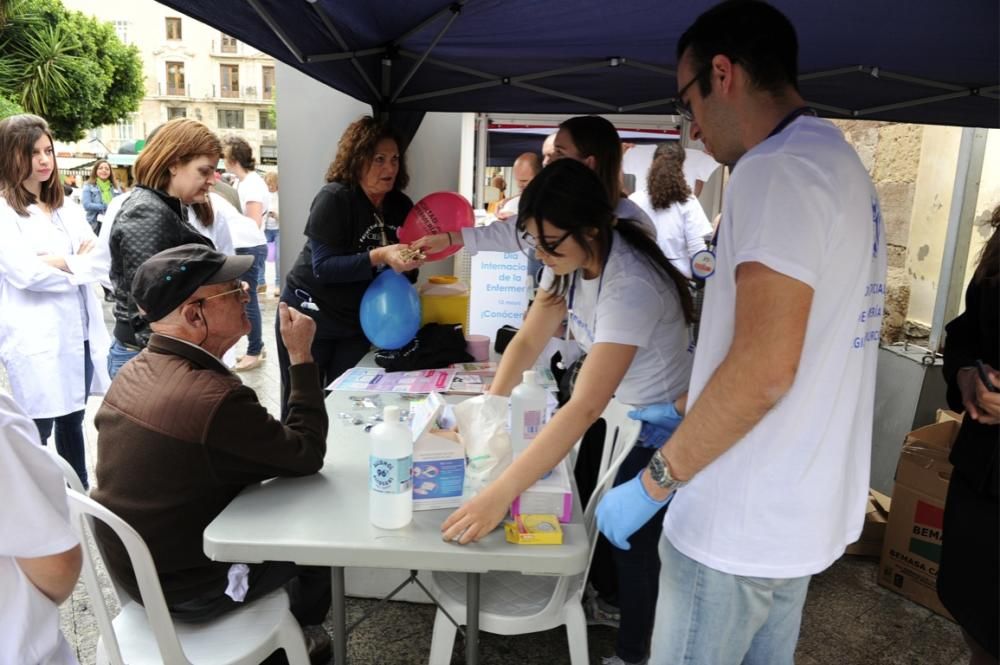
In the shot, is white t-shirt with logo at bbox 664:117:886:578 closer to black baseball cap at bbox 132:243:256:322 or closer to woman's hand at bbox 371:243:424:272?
black baseball cap at bbox 132:243:256:322

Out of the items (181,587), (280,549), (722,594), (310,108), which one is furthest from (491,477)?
(310,108)

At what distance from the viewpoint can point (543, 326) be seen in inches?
83.7

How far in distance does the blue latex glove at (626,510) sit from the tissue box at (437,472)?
0.32m

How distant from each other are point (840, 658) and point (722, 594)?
5.24ft

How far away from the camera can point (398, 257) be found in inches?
105

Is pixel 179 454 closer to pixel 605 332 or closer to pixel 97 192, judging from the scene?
pixel 605 332

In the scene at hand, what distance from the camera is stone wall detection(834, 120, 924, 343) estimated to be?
3.89 metres

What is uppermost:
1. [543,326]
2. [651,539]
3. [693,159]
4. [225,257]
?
[693,159]

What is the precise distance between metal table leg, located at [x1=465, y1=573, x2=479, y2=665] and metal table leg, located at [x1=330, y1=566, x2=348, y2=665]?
301 millimetres

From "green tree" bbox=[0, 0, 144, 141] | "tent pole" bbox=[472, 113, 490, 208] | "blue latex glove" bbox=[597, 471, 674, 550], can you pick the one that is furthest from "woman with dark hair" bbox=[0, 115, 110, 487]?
"green tree" bbox=[0, 0, 144, 141]

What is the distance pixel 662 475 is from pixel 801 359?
299mm

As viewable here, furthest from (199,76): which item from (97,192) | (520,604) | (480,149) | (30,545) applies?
(30,545)

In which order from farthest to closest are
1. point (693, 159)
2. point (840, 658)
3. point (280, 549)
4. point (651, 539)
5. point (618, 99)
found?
point (693, 159)
point (618, 99)
point (840, 658)
point (651, 539)
point (280, 549)

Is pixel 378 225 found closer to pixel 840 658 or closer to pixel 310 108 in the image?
pixel 310 108
